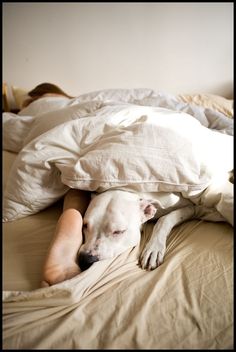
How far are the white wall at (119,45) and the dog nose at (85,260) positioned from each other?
243 cm

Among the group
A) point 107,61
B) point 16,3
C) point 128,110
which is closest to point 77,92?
point 107,61

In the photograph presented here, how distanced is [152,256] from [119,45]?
2509mm

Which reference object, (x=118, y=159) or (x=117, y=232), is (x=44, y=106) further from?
(x=117, y=232)

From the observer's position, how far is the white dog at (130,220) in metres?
0.73

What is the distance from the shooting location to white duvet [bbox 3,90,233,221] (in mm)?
811

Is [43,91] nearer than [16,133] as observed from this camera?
No

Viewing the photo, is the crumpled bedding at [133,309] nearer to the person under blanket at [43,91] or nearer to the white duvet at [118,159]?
the white duvet at [118,159]

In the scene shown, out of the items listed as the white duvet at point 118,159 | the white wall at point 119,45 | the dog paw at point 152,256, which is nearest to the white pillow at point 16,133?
the white duvet at point 118,159

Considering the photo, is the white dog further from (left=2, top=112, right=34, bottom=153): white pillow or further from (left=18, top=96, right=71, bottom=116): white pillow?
(left=18, top=96, right=71, bottom=116): white pillow

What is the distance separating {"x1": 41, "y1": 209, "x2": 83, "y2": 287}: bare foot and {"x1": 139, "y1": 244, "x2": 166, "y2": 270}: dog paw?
0.62 feet

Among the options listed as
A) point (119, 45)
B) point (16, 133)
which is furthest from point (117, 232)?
point (119, 45)

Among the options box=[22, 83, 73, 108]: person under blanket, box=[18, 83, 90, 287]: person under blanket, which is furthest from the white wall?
box=[18, 83, 90, 287]: person under blanket

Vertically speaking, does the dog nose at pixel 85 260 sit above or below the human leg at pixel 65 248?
below

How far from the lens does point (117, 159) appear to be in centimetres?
83
